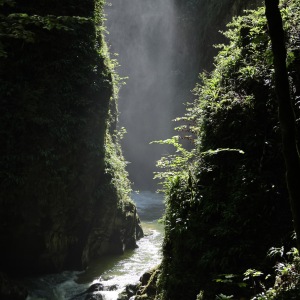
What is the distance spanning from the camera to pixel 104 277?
10.7 metres

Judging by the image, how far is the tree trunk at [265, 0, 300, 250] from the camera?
2387mm

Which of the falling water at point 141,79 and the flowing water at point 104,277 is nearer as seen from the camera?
the flowing water at point 104,277

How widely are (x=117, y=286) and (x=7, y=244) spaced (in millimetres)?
3410

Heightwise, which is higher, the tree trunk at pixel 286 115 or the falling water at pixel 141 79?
the falling water at pixel 141 79

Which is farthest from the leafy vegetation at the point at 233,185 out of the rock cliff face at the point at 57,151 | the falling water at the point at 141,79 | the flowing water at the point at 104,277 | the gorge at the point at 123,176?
the falling water at the point at 141,79

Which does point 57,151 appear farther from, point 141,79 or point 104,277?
point 141,79

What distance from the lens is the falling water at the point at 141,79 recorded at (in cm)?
3303

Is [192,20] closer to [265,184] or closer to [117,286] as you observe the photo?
[117,286]

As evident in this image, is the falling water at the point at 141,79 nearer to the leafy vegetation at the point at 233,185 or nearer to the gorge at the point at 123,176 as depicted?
the gorge at the point at 123,176

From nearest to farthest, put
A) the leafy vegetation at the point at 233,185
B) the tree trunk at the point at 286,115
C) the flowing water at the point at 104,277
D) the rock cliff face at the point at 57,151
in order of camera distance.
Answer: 1. the tree trunk at the point at 286,115
2. the leafy vegetation at the point at 233,185
3. the flowing water at the point at 104,277
4. the rock cliff face at the point at 57,151

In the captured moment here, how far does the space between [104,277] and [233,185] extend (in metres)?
7.20

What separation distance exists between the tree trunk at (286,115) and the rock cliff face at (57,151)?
730cm

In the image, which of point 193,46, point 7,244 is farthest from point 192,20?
point 7,244

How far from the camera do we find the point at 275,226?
445cm
